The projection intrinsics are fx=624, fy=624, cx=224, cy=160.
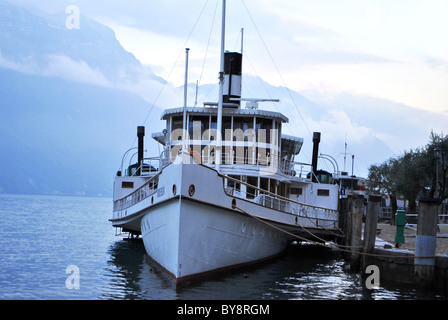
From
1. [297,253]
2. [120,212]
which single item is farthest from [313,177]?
[120,212]

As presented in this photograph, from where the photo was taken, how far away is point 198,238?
15.7 meters

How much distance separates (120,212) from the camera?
24734 millimetres

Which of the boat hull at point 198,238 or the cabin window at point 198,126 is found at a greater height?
the cabin window at point 198,126

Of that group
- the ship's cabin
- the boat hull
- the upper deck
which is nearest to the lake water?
the boat hull

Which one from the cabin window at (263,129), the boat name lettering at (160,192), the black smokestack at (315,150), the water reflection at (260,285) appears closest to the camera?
the water reflection at (260,285)

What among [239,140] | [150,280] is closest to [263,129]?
[239,140]

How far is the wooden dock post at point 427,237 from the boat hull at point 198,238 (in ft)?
15.6

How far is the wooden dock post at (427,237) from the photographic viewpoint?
15.5 meters

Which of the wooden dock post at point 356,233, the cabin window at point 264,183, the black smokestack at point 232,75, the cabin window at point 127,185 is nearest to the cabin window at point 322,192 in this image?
the cabin window at point 264,183

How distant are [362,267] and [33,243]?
18.1 meters

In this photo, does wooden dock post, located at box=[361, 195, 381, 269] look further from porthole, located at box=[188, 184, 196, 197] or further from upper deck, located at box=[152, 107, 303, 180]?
porthole, located at box=[188, 184, 196, 197]

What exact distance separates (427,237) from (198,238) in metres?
5.71

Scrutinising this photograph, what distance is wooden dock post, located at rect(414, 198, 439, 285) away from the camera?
50.9 feet

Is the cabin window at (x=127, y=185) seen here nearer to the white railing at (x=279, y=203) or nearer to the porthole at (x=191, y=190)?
the white railing at (x=279, y=203)
